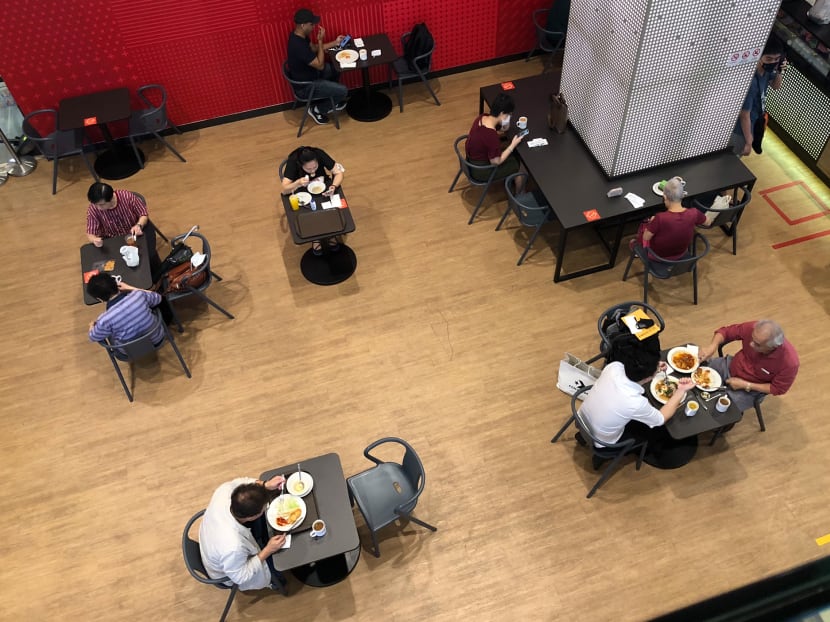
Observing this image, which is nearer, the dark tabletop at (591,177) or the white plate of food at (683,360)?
the white plate of food at (683,360)

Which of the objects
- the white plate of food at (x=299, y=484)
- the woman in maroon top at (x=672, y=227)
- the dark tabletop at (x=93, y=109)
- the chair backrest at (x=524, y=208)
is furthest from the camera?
the dark tabletop at (x=93, y=109)

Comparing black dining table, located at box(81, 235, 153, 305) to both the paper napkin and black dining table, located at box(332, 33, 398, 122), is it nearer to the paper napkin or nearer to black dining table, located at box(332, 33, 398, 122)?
black dining table, located at box(332, 33, 398, 122)

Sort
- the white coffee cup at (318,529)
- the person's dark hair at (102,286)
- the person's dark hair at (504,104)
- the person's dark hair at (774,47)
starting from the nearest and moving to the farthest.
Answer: the white coffee cup at (318,529), the person's dark hair at (102,286), the person's dark hair at (504,104), the person's dark hair at (774,47)

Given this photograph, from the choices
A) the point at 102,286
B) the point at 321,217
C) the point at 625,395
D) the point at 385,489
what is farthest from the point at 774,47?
the point at 102,286

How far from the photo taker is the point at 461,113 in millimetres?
8812

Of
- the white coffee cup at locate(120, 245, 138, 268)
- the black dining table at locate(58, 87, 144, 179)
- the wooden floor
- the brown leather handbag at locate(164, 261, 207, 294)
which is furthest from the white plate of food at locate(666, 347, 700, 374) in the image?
the black dining table at locate(58, 87, 144, 179)

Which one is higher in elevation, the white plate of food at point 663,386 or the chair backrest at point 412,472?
the white plate of food at point 663,386

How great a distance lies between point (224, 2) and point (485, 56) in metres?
3.58

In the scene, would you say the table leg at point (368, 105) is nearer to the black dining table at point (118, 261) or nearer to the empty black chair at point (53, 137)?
the empty black chair at point (53, 137)

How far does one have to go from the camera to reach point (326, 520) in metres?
4.75

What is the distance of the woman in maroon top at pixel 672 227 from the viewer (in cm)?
600

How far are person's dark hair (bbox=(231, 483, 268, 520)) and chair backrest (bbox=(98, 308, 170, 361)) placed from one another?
216 centimetres

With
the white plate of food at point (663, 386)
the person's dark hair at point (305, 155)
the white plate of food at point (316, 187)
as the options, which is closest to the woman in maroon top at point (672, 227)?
the white plate of food at point (663, 386)

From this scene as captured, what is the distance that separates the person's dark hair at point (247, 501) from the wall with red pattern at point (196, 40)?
590 cm
